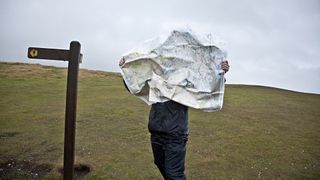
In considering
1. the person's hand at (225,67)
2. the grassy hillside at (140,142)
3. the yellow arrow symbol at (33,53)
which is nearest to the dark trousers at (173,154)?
the person's hand at (225,67)

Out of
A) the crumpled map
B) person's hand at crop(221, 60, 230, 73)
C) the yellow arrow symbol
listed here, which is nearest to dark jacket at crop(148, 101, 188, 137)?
the crumpled map

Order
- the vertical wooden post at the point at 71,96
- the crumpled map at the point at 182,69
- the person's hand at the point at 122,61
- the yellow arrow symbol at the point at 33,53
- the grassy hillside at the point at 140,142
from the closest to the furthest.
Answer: the crumpled map at the point at 182,69
the person's hand at the point at 122,61
the vertical wooden post at the point at 71,96
the yellow arrow symbol at the point at 33,53
the grassy hillside at the point at 140,142

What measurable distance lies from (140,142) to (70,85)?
607 cm

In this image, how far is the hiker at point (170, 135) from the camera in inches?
177

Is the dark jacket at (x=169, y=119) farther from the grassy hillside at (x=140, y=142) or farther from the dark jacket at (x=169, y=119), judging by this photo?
the grassy hillside at (x=140, y=142)

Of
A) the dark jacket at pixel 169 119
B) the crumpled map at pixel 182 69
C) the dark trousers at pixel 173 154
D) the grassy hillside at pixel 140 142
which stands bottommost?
the grassy hillside at pixel 140 142

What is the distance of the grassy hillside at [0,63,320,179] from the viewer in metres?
8.55

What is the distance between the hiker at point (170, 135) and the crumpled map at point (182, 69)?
184 millimetres

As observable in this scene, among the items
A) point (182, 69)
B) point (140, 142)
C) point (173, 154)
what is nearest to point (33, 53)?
point (182, 69)

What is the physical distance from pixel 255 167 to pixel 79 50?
246 inches

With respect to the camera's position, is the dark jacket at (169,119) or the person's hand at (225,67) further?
the person's hand at (225,67)

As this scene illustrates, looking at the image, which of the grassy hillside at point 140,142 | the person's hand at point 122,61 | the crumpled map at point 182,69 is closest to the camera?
the crumpled map at point 182,69

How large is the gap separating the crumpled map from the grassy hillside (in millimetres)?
3805

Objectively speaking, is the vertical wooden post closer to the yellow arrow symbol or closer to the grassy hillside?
the yellow arrow symbol
